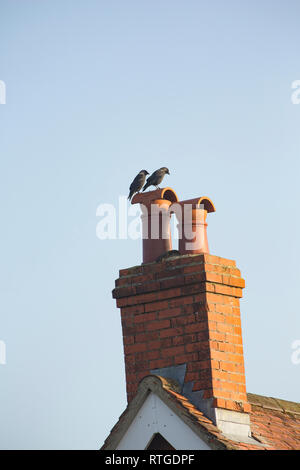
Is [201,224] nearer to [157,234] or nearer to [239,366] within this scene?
[157,234]

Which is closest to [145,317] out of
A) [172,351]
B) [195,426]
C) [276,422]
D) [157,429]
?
[172,351]

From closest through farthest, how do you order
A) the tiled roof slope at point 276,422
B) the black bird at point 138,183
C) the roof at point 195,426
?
the roof at point 195,426, the tiled roof slope at point 276,422, the black bird at point 138,183

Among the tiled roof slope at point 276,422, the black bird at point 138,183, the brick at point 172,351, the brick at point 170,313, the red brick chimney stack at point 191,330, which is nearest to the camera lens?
the red brick chimney stack at point 191,330

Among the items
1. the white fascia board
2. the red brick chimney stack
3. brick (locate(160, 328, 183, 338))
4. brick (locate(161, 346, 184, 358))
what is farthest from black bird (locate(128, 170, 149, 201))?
the white fascia board

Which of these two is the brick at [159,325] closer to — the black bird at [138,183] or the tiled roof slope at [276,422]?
the tiled roof slope at [276,422]

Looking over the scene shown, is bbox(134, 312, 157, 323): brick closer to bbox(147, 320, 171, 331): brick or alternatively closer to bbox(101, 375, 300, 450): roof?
bbox(147, 320, 171, 331): brick

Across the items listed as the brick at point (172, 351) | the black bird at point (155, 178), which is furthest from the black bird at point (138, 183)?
the brick at point (172, 351)

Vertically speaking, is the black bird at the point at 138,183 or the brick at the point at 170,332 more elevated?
the black bird at the point at 138,183

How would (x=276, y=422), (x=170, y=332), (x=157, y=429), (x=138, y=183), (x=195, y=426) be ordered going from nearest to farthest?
(x=195, y=426), (x=157, y=429), (x=170, y=332), (x=276, y=422), (x=138, y=183)

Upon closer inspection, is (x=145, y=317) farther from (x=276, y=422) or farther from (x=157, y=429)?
(x=276, y=422)

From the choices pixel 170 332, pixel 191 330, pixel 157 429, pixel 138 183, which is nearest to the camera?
pixel 157 429

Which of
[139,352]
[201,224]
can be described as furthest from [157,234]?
[139,352]

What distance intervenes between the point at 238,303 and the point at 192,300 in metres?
0.61

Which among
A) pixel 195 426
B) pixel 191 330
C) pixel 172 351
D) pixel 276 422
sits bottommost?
pixel 195 426
